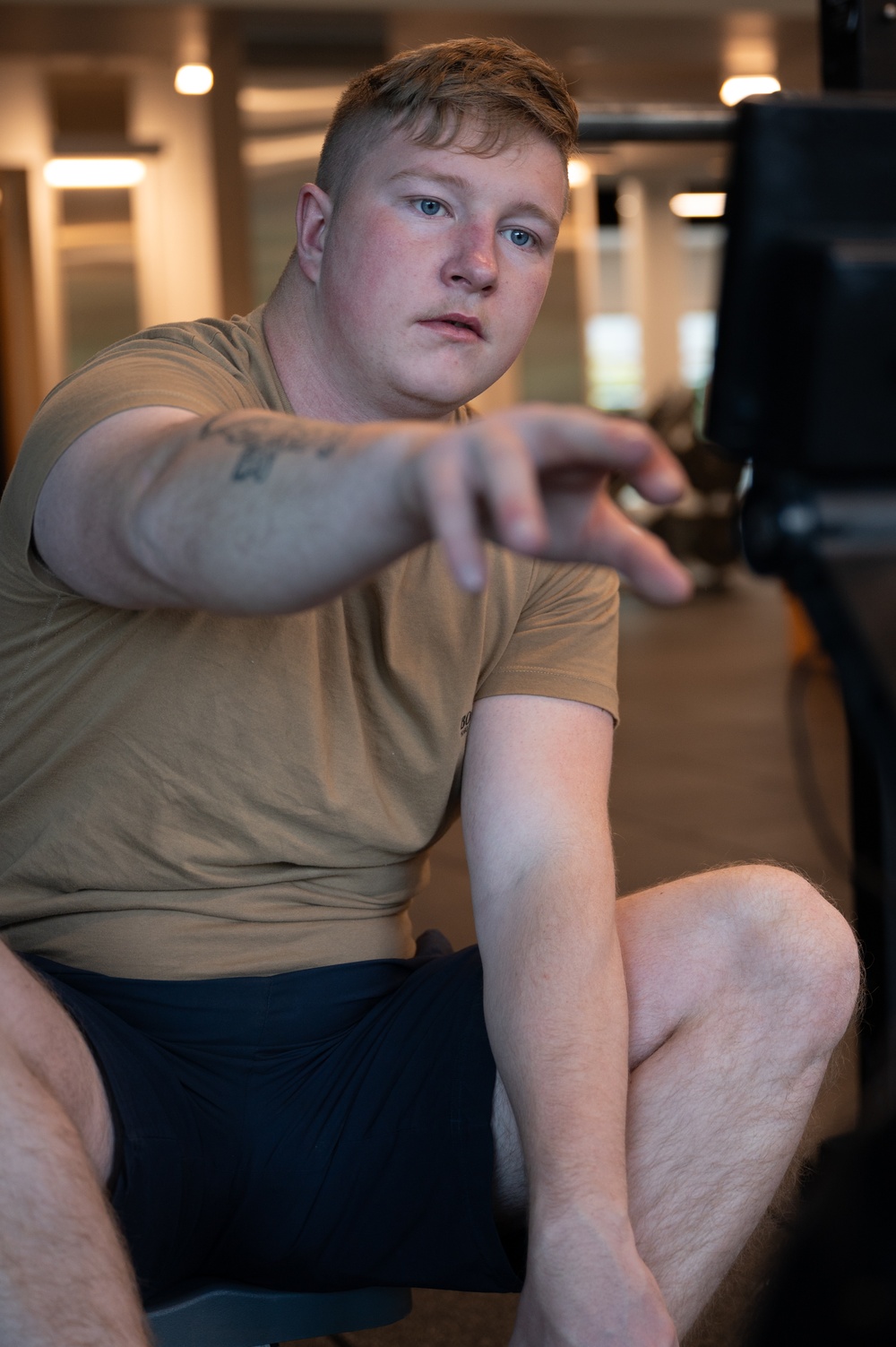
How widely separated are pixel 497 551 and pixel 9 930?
532 mm

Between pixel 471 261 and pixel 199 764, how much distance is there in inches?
18.9

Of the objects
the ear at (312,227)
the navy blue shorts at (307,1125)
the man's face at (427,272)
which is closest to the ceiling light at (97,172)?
the ear at (312,227)

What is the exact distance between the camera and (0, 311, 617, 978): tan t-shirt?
42.8 inches

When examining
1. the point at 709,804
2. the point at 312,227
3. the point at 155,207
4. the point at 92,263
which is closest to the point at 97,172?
the point at 155,207

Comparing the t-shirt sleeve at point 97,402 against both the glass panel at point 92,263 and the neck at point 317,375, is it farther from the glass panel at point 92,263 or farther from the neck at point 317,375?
the glass panel at point 92,263

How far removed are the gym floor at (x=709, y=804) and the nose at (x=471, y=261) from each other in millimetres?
560

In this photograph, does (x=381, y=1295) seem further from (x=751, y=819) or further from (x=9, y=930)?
(x=751, y=819)

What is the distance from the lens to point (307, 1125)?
3.59 ft

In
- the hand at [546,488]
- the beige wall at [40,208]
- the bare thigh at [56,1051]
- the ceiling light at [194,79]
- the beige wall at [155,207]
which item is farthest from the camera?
the beige wall at [40,208]

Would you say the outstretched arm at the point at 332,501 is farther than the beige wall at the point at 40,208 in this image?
No

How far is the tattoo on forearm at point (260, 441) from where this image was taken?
718 mm

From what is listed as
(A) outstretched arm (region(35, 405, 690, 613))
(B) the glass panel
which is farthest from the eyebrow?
(B) the glass panel

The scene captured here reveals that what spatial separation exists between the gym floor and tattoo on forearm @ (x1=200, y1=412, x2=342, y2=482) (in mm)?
345

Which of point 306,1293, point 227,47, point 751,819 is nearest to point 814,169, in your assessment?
point 306,1293
